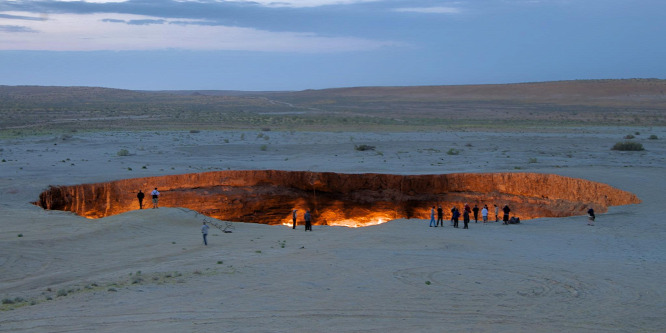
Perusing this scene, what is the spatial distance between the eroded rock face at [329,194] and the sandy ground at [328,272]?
4.50 ft

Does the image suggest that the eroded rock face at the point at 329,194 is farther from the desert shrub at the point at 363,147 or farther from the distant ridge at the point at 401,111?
the distant ridge at the point at 401,111

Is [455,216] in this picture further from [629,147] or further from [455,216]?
[629,147]

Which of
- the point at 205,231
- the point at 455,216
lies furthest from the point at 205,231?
the point at 455,216

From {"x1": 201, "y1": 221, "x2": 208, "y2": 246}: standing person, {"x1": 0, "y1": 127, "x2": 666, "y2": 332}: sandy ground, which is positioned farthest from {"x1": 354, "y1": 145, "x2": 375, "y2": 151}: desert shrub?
{"x1": 201, "y1": 221, "x2": 208, "y2": 246}: standing person

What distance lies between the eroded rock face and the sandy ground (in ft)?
4.50

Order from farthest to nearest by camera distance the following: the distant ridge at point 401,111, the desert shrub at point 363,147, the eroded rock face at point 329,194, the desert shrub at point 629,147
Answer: the distant ridge at point 401,111 → the desert shrub at point 363,147 → the desert shrub at point 629,147 → the eroded rock face at point 329,194

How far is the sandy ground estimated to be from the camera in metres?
9.80

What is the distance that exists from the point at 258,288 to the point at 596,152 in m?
31.8

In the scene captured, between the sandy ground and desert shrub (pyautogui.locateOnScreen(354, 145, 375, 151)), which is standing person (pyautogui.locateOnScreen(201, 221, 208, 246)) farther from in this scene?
desert shrub (pyautogui.locateOnScreen(354, 145, 375, 151))

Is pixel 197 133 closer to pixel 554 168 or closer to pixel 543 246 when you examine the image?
pixel 554 168

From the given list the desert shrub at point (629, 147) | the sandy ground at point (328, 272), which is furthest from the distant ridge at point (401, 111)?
the sandy ground at point (328, 272)

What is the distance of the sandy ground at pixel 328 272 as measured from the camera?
9797 mm

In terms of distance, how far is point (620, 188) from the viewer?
2367 centimetres

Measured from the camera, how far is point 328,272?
13.3 metres
